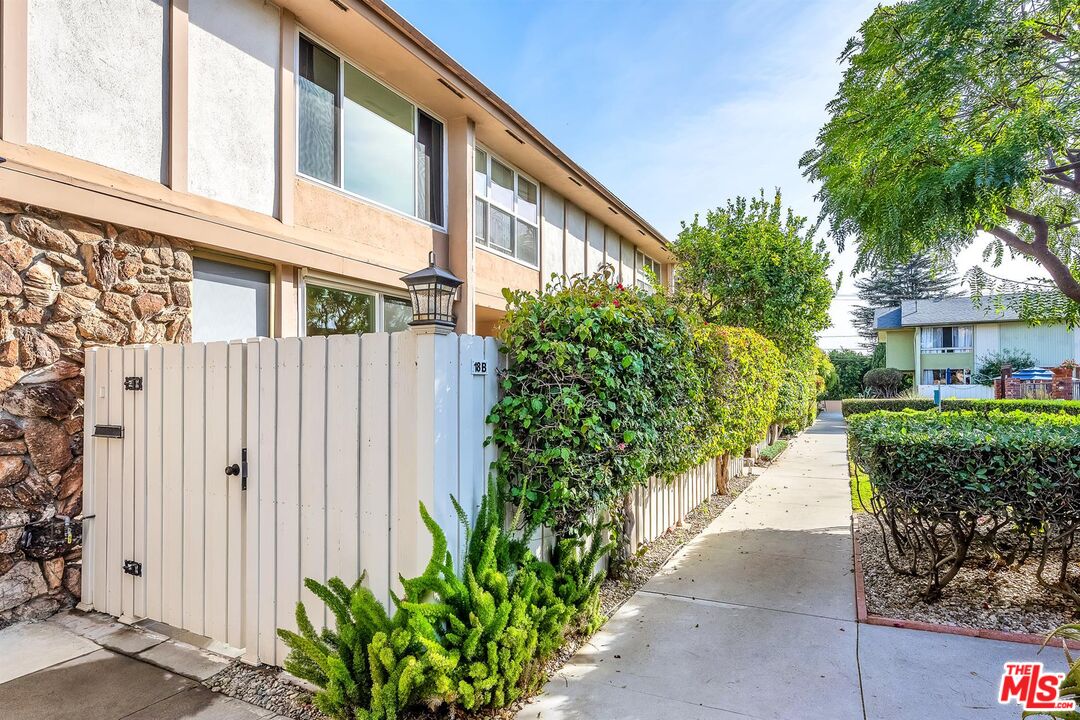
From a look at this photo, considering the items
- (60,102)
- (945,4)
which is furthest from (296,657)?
(945,4)

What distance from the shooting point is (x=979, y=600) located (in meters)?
4.13

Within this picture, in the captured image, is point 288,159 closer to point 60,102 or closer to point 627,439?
point 60,102

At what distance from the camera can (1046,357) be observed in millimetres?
28406

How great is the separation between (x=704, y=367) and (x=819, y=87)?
4.13m

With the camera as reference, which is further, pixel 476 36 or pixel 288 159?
pixel 476 36

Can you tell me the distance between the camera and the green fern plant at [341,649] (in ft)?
8.24

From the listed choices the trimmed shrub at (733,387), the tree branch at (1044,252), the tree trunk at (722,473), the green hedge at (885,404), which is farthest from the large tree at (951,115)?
the green hedge at (885,404)

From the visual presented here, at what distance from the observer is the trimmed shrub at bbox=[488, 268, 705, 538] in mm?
3283

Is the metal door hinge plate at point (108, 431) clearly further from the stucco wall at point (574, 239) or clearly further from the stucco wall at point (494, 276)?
the stucco wall at point (574, 239)

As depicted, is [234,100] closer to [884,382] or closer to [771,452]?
[771,452]

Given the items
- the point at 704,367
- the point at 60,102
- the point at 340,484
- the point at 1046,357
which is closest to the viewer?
the point at 340,484

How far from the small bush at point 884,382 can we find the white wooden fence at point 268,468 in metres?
32.7

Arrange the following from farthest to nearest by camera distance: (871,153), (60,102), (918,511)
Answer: (871,153)
(60,102)
(918,511)

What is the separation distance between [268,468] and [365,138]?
5120 mm
